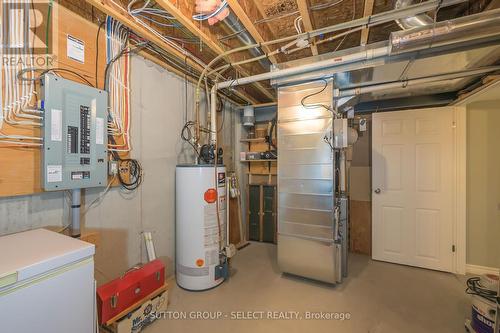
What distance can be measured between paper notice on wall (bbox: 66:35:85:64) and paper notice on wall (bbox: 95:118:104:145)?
474 mm

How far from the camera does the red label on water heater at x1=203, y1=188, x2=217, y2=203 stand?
7.59 ft

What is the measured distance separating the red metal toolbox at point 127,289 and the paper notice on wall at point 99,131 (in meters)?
1.08

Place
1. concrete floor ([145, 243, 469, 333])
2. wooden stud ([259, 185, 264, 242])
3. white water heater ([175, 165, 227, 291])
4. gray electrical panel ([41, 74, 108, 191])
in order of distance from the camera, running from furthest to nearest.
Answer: wooden stud ([259, 185, 264, 242]) → white water heater ([175, 165, 227, 291]) → concrete floor ([145, 243, 469, 333]) → gray electrical panel ([41, 74, 108, 191])

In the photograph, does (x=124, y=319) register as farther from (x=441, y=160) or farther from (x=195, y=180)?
(x=441, y=160)

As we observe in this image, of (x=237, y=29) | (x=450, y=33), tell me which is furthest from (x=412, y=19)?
(x=237, y=29)

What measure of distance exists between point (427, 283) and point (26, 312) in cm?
345

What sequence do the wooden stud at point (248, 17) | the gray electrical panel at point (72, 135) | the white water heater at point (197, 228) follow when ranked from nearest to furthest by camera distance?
Answer: the gray electrical panel at point (72, 135) < the wooden stud at point (248, 17) < the white water heater at point (197, 228)

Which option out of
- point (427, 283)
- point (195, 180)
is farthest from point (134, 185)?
point (427, 283)

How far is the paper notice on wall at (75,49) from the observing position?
63.0 inches

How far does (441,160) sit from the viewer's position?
2.83 meters

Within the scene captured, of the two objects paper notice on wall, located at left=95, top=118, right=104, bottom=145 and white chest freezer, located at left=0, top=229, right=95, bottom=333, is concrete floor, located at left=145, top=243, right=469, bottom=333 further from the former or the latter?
paper notice on wall, located at left=95, top=118, right=104, bottom=145

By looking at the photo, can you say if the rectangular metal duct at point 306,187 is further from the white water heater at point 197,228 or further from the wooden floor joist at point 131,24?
the wooden floor joist at point 131,24

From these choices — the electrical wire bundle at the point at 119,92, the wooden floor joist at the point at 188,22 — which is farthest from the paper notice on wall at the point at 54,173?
the wooden floor joist at the point at 188,22

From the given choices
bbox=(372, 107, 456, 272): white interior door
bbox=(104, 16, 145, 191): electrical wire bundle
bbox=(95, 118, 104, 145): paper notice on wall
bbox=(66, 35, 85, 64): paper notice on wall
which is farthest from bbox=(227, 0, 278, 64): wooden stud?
bbox=(372, 107, 456, 272): white interior door
